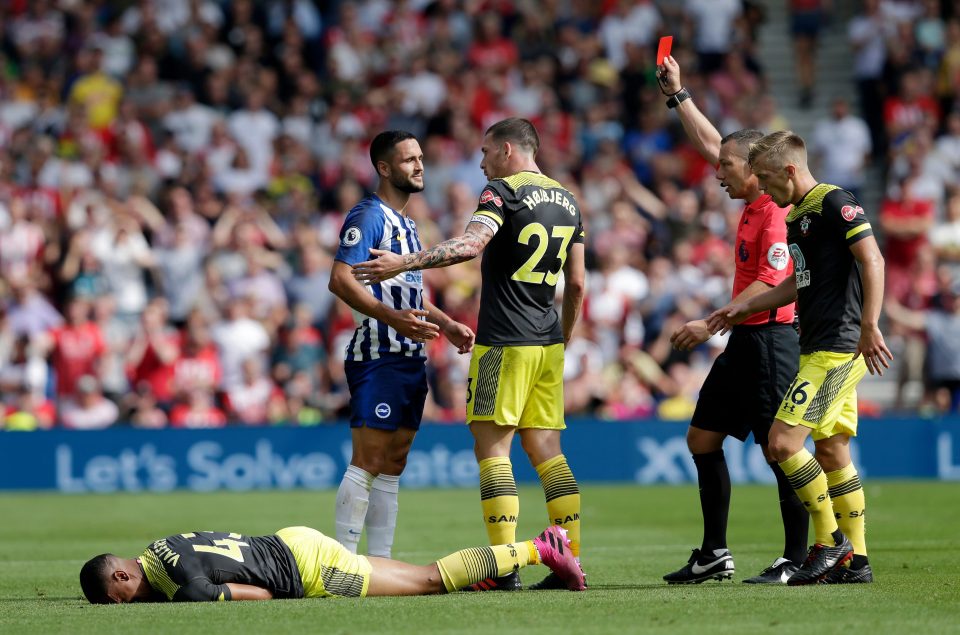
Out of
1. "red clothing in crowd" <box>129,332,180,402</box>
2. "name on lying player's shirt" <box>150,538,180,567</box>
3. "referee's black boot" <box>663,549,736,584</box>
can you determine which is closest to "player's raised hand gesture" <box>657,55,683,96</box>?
"referee's black boot" <box>663,549,736,584</box>

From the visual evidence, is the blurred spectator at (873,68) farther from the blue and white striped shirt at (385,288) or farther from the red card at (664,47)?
the blue and white striped shirt at (385,288)

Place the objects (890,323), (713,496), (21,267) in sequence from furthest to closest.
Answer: (890,323) → (21,267) → (713,496)

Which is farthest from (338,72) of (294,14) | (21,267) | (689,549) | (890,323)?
(689,549)

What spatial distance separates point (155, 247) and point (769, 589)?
492 inches

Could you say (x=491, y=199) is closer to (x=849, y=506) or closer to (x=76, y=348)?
(x=849, y=506)

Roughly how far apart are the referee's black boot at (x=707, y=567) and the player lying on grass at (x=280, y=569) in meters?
0.95

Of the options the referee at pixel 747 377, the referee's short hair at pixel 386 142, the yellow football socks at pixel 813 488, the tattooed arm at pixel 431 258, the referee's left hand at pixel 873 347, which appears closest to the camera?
the referee's left hand at pixel 873 347

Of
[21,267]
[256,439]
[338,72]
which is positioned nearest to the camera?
[256,439]

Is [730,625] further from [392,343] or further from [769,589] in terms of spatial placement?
[392,343]

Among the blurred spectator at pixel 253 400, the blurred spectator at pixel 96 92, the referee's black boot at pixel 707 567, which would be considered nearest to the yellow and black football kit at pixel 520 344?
the referee's black boot at pixel 707 567

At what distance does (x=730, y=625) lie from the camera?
6.43m

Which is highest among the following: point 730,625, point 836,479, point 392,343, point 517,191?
point 517,191

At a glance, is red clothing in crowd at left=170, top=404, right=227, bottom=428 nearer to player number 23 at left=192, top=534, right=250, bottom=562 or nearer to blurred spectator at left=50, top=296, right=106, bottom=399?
blurred spectator at left=50, top=296, right=106, bottom=399

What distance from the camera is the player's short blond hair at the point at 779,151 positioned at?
7961mm
